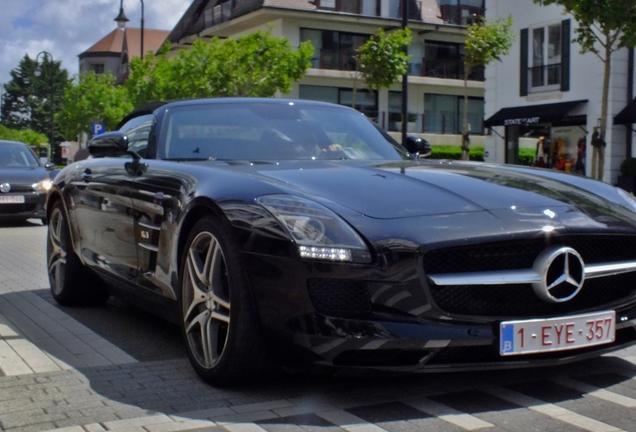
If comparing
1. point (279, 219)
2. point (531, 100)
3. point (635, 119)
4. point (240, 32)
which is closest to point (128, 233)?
point (279, 219)

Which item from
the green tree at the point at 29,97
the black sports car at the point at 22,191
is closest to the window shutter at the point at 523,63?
the black sports car at the point at 22,191

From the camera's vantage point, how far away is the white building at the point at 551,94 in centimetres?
2842

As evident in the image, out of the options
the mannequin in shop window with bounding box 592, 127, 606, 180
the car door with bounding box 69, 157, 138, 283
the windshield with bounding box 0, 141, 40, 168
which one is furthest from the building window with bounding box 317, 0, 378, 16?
the car door with bounding box 69, 157, 138, 283

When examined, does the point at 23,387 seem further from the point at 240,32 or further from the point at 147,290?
the point at 240,32

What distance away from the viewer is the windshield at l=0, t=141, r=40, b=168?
17406 millimetres

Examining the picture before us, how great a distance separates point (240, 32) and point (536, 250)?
152 feet

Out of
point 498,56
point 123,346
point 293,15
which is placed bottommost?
point 123,346

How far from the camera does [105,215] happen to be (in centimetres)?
590

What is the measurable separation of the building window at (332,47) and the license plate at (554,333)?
→ 42982 mm

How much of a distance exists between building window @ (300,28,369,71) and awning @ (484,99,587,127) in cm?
1531

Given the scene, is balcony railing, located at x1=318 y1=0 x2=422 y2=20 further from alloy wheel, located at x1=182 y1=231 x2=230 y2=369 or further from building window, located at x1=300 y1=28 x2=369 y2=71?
alloy wheel, located at x1=182 y1=231 x2=230 y2=369

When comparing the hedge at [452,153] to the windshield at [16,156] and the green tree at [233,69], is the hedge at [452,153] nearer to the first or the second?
the green tree at [233,69]

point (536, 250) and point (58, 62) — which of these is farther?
point (58, 62)

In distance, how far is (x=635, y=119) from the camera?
27.1 metres
